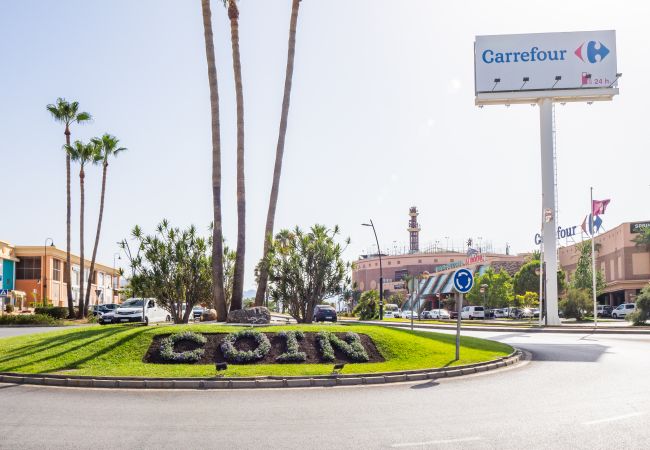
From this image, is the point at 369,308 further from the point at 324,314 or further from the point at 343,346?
the point at 343,346

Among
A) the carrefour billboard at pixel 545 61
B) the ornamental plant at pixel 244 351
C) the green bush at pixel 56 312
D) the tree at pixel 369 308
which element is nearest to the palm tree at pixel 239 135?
the ornamental plant at pixel 244 351

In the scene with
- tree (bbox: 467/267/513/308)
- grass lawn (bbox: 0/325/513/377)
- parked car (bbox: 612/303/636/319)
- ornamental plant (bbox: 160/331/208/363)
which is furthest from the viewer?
tree (bbox: 467/267/513/308)

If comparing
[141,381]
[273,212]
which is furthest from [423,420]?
[273,212]

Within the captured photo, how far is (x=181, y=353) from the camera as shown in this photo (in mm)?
15500

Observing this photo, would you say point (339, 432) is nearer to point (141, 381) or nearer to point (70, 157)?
point (141, 381)

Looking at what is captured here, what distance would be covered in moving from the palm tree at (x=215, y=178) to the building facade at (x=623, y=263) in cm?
5373

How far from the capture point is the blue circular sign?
15984mm

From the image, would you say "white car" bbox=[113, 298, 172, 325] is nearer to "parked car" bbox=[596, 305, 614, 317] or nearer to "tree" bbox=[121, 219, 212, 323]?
"tree" bbox=[121, 219, 212, 323]

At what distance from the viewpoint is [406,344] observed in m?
17.3

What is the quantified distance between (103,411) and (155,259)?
1610cm

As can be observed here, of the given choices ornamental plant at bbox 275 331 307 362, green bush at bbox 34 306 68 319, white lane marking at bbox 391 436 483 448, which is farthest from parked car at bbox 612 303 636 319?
white lane marking at bbox 391 436 483 448

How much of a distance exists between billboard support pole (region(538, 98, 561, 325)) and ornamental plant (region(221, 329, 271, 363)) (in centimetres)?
2900

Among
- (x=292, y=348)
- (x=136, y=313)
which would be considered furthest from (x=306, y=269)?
(x=136, y=313)

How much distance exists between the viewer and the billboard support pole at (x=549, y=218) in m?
41.0
